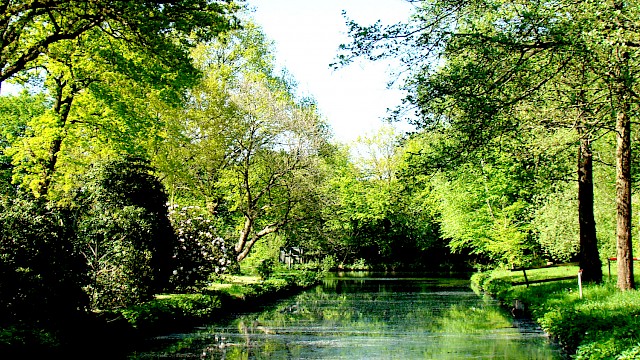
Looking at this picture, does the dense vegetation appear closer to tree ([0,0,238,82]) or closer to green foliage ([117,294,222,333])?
tree ([0,0,238,82])

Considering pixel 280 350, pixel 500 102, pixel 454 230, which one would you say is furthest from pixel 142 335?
pixel 454 230

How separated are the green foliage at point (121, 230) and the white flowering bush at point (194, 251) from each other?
230 cm

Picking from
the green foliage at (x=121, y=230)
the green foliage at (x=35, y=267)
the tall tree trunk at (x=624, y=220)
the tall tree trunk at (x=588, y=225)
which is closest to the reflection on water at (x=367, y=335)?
the green foliage at (x=35, y=267)

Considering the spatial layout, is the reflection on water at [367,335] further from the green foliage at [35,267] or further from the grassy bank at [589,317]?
the green foliage at [35,267]

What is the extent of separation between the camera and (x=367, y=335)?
709 inches

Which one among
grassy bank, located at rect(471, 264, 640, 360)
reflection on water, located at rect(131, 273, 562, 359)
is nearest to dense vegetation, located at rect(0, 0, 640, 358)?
grassy bank, located at rect(471, 264, 640, 360)

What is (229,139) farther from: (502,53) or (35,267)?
(502,53)

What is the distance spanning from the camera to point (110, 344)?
15164mm

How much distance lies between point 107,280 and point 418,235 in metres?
49.9

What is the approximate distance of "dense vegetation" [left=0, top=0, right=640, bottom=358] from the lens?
12820 mm

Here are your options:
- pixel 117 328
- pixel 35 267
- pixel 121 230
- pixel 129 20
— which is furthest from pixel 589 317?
pixel 121 230

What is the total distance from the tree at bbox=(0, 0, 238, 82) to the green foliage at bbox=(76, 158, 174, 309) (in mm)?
5022

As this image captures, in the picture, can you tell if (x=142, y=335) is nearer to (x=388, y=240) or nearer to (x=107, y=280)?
(x=107, y=280)

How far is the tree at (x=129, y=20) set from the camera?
1462 cm
